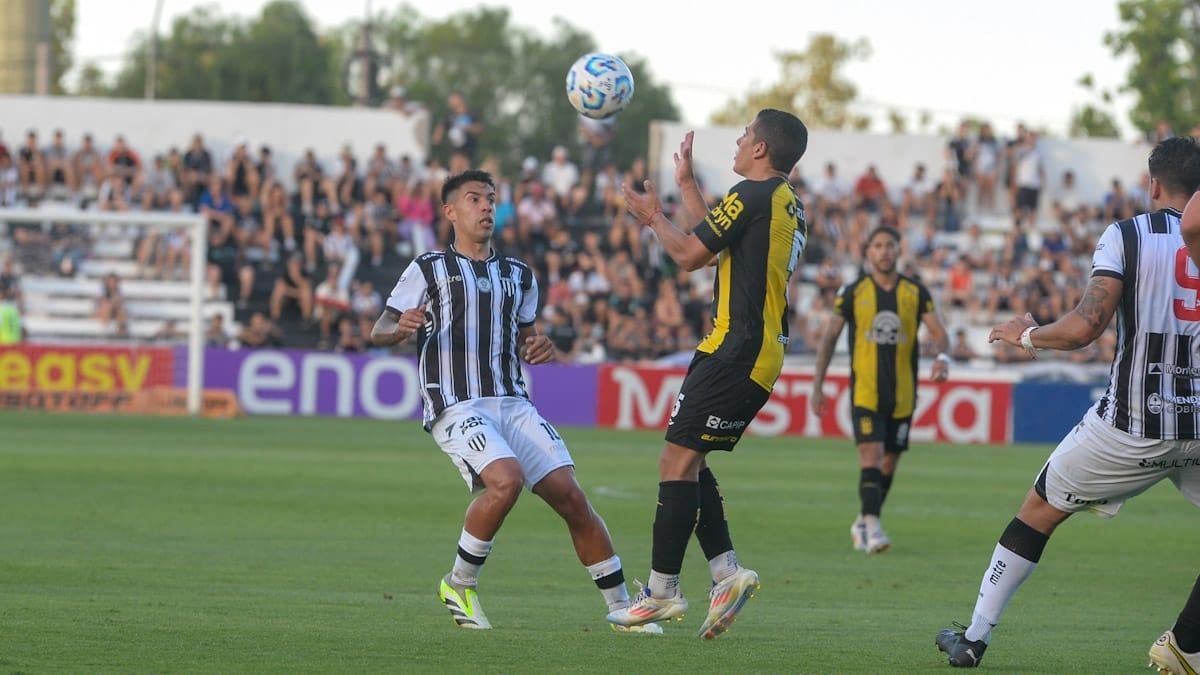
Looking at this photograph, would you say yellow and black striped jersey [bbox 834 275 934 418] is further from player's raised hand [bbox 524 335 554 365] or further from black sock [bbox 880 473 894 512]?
player's raised hand [bbox 524 335 554 365]

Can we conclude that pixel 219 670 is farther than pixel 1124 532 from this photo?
No

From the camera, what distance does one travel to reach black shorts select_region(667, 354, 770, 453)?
7.99 m

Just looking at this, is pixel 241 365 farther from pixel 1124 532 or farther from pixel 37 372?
pixel 1124 532

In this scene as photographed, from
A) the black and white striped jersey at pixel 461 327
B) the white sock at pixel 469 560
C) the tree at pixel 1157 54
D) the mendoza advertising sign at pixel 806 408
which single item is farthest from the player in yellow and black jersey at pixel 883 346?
the tree at pixel 1157 54

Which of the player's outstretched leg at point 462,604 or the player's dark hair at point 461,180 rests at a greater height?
the player's dark hair at point 461,180

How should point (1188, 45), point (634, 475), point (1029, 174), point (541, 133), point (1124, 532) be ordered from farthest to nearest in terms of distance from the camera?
point (541, 133) < point (1188, 45) < point (1029, 174) < point (634, 475) < point (1124, 532)

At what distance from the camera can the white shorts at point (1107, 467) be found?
706 centimetres

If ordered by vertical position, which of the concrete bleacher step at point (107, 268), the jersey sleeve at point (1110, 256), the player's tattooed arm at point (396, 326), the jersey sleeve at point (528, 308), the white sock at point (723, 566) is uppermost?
the jersey sleeve at point (1110, 256)

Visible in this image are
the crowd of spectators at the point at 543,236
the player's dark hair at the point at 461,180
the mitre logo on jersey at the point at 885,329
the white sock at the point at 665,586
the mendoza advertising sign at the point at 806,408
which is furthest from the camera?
the crowd of spectators at the point at 543,236

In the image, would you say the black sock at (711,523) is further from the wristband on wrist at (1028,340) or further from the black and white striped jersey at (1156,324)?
the black and white striped jersey at (1156,324)

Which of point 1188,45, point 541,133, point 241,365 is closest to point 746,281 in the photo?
point 241,365

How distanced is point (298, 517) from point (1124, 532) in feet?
23.8

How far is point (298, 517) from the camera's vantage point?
47.5 feet

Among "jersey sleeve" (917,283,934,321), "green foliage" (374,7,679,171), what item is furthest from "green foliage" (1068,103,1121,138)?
"jersey sleeve" (917,283,934,321)
